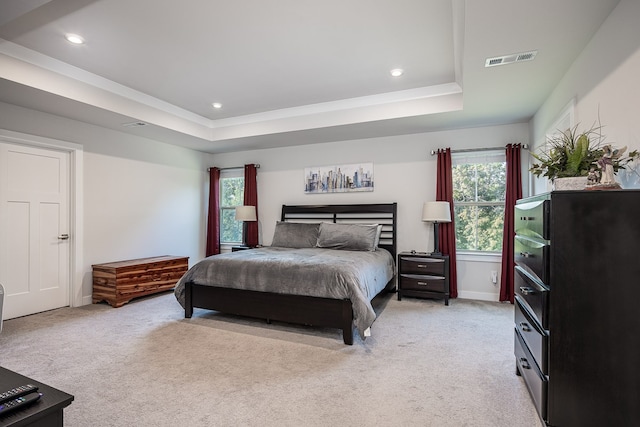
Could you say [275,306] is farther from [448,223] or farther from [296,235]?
[448,223]

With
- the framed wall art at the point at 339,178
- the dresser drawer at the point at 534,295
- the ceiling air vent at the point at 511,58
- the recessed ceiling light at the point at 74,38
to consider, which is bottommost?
the dresser drawer at the point at 534,295

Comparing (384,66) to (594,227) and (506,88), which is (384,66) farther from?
(594,227)

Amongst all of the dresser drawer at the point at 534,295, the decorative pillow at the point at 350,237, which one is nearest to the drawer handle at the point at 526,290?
the dresser drawer at the point at 534,295

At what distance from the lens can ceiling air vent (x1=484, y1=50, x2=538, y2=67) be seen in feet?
Result: 8.75

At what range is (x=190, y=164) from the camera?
20.5 ft

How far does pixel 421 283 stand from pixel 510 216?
148cm

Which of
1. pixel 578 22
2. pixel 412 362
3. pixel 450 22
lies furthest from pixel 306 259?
pixel 578 22

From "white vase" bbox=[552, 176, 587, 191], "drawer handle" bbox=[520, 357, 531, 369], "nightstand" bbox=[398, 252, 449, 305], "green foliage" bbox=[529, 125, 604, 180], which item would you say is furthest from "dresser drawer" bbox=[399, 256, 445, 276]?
"white vase" bbox=[552, 176, 587, 191]

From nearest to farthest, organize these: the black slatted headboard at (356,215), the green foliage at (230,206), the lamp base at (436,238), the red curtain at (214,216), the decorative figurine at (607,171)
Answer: the decorative figurine at (607,171) → the lamp base at (436,238) → the black slatted headboard at (356,215) → the red curtain at (214,216) → the green foliage at (230,206)

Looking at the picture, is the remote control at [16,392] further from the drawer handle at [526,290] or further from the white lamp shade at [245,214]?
the white lamp shade at [245,214]

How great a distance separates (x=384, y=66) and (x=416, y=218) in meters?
2.38

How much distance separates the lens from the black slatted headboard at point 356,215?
16.9ft

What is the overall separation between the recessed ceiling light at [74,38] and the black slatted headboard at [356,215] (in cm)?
360

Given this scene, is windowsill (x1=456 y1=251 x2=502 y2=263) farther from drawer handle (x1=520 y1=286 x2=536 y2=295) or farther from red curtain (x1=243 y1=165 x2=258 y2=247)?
red curtain (x1=243 y1=165 x2=258 y2=247)
